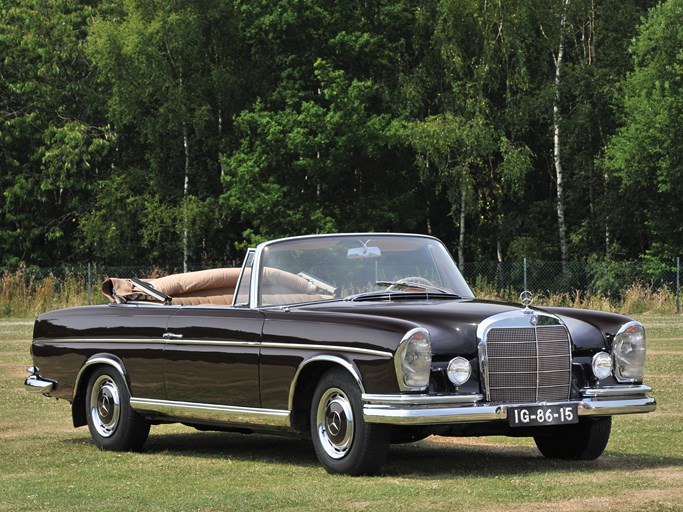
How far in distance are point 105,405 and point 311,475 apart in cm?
284

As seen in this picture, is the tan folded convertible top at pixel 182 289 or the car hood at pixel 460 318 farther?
the tan folded convertible top at pixel 182 289

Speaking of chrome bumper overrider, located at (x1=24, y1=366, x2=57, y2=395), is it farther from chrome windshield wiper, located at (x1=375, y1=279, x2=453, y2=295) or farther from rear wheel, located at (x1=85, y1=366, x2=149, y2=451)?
chrome windshield wiper, located at (x1=375, y1=279, x2=453, y2=295)

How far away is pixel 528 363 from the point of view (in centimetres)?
A: 1053

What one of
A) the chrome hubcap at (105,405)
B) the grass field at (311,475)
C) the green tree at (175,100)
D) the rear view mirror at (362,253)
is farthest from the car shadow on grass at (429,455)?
the green tree at (175,100)

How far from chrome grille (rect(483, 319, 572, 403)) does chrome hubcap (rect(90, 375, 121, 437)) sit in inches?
143

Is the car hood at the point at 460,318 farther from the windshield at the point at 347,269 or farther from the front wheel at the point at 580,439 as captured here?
the front wheel at the point at 580,439

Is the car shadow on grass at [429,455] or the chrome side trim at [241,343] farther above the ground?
the chrome side trim at [241,343]

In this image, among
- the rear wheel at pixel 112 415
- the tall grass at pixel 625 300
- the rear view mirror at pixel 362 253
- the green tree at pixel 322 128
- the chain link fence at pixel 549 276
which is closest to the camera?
the rear view mirror at pixel 362 253

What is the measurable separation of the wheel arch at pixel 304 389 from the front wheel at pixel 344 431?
0.10 m

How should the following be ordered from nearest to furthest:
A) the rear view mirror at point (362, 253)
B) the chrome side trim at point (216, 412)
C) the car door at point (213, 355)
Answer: the chrome side trim at point (216, 412), the car door at point (213, 355), the rear view mirror at point (362, 253)

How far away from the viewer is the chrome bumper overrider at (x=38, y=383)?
13.2m

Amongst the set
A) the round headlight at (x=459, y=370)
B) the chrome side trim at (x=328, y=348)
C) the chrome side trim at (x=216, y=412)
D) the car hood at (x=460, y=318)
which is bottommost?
the chrome side trim at (x=216, y=412)

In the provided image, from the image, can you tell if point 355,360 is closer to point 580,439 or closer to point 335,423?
point 335,423

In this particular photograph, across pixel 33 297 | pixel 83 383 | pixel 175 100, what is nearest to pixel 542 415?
pixel 83 383
